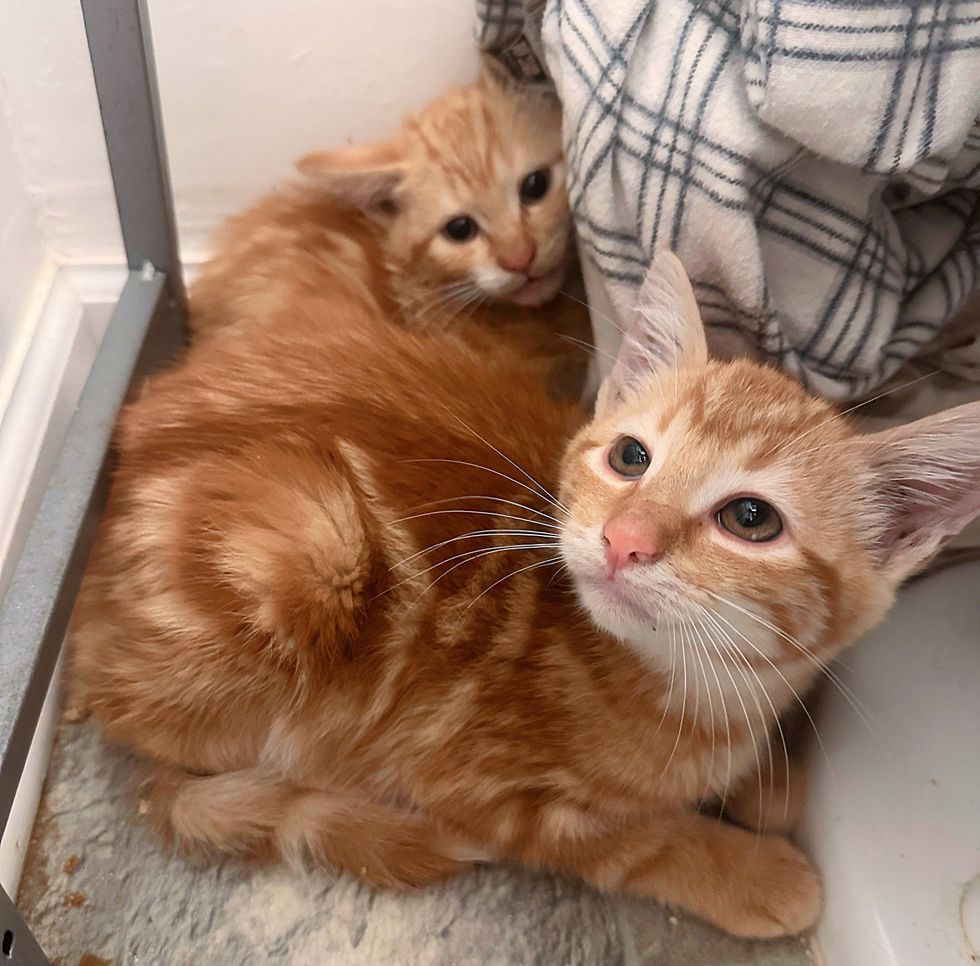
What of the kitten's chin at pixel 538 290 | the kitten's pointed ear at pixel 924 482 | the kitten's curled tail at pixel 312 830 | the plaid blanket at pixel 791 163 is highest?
the plaid blanket at pixel 791 163

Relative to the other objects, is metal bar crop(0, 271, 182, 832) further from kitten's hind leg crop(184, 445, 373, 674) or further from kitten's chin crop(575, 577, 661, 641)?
kitten's chin crop(575, 577, 661, 641)

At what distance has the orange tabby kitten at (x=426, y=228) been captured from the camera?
119 cm

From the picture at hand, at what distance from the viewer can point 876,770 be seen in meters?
0.93

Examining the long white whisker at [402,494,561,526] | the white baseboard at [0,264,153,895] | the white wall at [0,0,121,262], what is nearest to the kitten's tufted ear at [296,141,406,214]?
the white wall at [0,0,121,262]

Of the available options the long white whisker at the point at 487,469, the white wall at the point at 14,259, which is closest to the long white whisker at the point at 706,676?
the long white whisker at the point at 487,469

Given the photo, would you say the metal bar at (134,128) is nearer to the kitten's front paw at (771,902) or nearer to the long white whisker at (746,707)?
the long white whisker at (746,707)

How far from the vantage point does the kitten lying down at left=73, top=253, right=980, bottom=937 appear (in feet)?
2.46

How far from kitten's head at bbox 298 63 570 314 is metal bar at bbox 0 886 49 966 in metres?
0.89

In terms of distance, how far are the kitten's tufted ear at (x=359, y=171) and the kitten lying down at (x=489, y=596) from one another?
0.26 metres

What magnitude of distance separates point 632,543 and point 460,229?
2.32 ft

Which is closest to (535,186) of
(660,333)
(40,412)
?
(660,333)

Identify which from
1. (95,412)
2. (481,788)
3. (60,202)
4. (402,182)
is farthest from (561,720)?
(60,202)

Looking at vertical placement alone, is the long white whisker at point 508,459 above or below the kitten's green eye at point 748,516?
below

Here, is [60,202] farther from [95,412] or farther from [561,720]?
[561,720]
